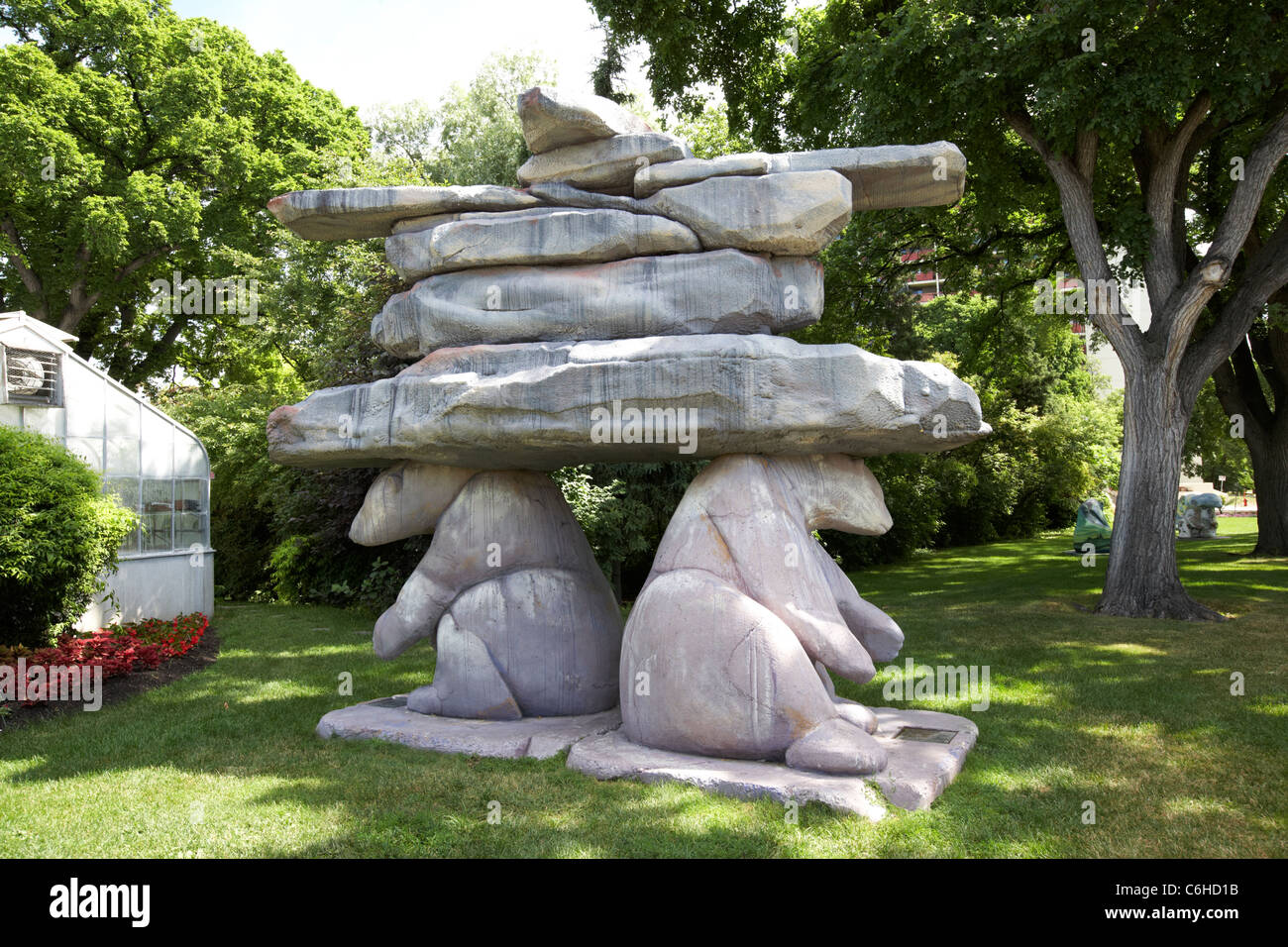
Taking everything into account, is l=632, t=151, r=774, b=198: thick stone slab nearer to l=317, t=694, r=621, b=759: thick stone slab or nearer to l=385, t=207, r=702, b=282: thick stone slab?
l=385, t=207, r=702, b=282: thick stone slab

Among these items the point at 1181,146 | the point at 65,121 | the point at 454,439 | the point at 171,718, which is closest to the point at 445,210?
the point at 454,439

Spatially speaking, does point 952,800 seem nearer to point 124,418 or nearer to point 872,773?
point 872,773

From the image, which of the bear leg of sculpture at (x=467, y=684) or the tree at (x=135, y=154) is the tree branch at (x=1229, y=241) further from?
the tree at (x=135, y=154)

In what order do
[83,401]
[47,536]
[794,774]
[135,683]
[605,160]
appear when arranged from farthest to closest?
[83,401], [135,683], [47,536], [605,160], [794,774]

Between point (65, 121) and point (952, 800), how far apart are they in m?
22.4

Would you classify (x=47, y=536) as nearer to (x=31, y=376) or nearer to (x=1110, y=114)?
(x=31, y=376)

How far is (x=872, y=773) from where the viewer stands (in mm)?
5305

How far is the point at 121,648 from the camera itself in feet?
32.0

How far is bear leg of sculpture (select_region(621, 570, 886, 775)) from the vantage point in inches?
219

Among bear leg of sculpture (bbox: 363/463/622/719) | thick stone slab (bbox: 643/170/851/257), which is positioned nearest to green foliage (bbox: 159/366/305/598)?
bear leg of sculpture (bbox: 363/463/622/719)

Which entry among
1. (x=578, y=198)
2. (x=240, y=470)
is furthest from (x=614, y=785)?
(x=240, y=470)

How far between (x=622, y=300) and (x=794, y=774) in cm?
Answer: 332

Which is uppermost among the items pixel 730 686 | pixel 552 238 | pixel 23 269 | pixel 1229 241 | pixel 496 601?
pixel 23 269

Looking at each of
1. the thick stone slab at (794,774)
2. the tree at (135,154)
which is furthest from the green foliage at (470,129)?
the thick stone slab at (794,774)
